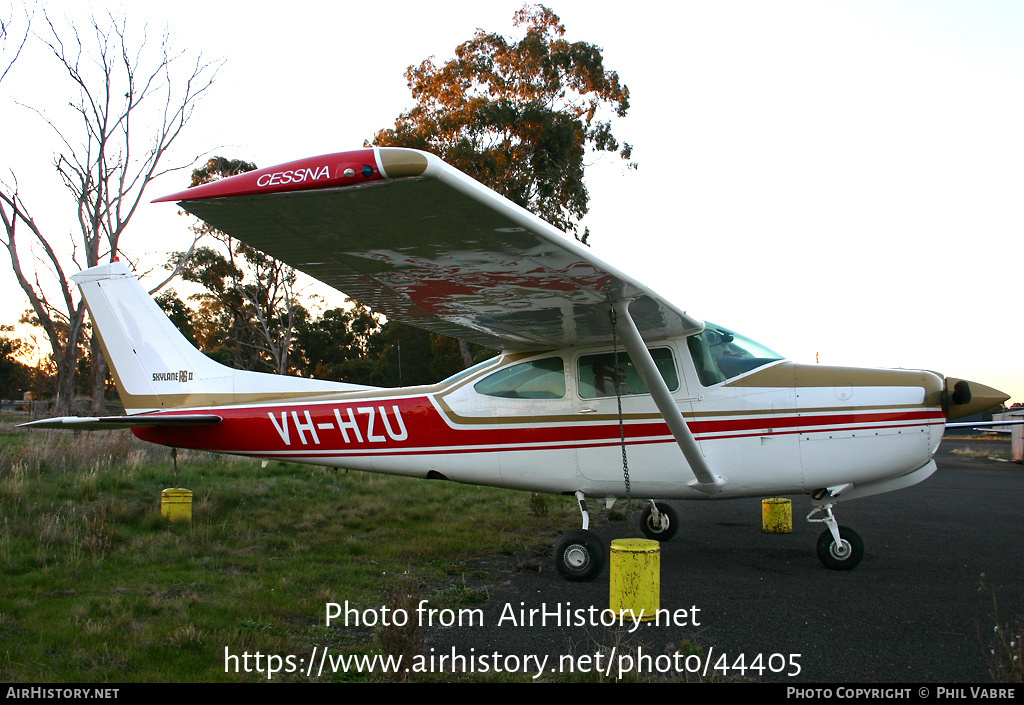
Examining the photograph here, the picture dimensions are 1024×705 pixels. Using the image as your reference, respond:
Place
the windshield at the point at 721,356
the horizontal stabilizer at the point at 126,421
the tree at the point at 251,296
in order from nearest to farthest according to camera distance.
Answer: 1. the horizontal stabilizer at the point at 126,421
2. the windshield at the point at 721,356
3. the tree at the point at 251,296

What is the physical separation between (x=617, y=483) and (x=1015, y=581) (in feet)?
10.7

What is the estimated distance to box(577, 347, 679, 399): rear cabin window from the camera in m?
5.97

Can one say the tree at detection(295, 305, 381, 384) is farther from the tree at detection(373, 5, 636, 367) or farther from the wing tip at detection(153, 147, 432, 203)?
the wing tip at detection(153, 147, 432, 203)

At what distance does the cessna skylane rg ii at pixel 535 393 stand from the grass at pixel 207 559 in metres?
0.92

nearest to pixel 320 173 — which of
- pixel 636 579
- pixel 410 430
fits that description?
pixel 636 579

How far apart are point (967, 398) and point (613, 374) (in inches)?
112

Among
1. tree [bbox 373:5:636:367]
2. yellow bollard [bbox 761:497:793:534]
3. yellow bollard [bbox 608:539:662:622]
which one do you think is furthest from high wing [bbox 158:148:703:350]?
tree [bbox 373:5:636:367]

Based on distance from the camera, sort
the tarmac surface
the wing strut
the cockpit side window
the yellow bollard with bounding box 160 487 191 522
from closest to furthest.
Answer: the tarmac surface < the wing strut < the cockpit side window < the yellow bollard with bounding box 160 487 191 522

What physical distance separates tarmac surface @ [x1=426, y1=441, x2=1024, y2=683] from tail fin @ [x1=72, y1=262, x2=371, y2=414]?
11.9ft

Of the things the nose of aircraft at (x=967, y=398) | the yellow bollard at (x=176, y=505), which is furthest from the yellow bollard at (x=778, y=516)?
the yellow bollard at (x=176, y=505)

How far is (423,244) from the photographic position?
3.71 meters

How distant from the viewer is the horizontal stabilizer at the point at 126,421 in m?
5.62

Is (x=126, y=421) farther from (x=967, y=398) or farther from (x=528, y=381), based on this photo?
(x=967, y=398)

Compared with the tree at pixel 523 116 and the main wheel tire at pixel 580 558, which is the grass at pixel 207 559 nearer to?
the main wheel tire at pixel 580 558
